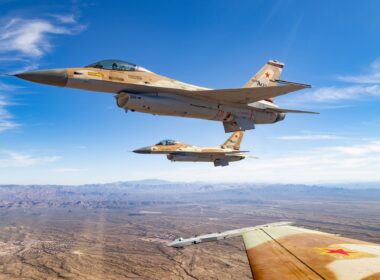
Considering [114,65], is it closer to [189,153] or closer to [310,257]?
[310,257]

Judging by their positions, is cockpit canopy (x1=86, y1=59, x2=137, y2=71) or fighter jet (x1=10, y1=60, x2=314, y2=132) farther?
cockpit canopy (x1=86, y1=59, x2=137, y2=71)

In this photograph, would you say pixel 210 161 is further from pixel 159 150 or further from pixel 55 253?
pixel 55 253

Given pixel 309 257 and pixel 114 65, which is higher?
pixel 114 65

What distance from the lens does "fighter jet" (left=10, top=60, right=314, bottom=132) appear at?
18.8m

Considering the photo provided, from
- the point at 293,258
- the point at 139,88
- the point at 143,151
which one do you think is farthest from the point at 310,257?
the point at 143,151

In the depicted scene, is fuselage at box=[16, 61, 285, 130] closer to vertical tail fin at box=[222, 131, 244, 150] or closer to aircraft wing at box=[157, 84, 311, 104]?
aircraft wing at box=[157, 84, 311, 104]

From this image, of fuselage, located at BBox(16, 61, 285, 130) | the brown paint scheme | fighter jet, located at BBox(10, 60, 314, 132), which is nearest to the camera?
the brown paint scheme

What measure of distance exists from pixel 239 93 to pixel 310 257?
1568 centimetres

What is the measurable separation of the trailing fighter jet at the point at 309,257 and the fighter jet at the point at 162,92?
1193 centimetres

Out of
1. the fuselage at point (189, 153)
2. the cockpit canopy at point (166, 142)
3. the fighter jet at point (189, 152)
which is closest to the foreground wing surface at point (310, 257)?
the fighter jet at point (189, 152)

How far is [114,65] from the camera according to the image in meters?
20.6

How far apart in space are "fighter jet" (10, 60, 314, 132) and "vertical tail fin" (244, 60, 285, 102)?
5.07m

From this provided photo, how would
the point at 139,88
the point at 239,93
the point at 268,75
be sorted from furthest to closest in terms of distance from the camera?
1. the point at 268,75
2. the point at 239,93
3. the point at 139,88

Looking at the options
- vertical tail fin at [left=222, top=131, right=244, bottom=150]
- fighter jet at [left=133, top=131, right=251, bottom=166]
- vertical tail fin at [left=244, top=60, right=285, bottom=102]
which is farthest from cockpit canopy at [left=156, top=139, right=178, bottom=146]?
vertical tail fin at [left=244, top=60, right=285, bottom=102]
